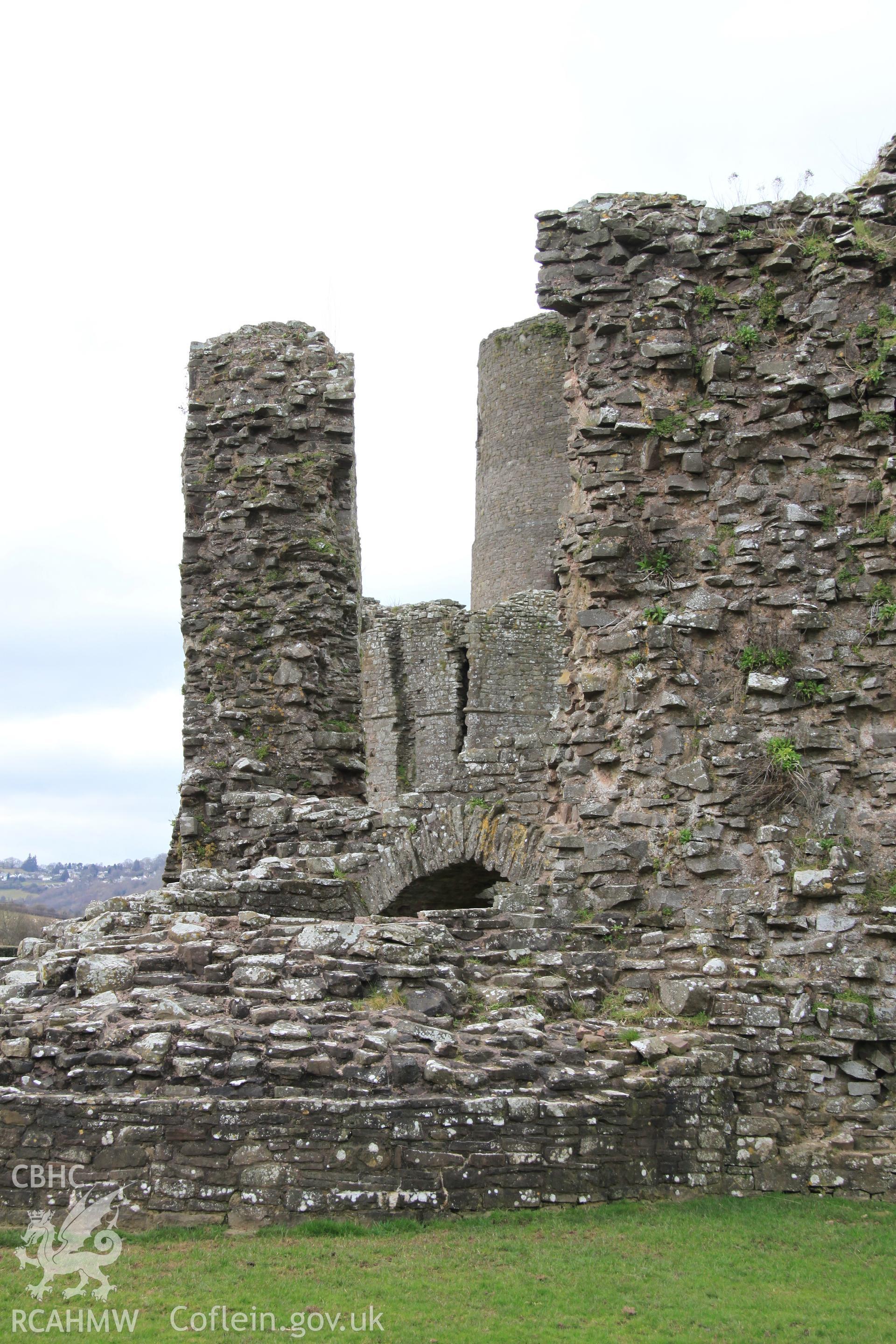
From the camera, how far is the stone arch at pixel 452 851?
33.0 feet

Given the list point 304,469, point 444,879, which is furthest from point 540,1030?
point 304,469

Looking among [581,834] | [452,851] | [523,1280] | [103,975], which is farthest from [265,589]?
[523,1280]

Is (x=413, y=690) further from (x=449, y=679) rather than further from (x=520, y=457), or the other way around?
(x=520, y=457)

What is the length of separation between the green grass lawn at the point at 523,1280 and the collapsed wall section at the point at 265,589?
17.9 ft

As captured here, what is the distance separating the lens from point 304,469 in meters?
12.3

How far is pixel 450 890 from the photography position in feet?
37.0

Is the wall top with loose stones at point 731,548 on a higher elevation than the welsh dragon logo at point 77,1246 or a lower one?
higher

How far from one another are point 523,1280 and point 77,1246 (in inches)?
80.3

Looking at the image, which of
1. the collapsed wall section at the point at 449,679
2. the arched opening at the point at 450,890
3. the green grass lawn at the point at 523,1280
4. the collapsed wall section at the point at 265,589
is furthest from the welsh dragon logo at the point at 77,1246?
the collapsed wall section at the point at 449,679

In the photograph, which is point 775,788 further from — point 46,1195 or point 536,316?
point 536,316

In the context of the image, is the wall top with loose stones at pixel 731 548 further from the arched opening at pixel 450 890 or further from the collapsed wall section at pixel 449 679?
the collapsed wall section at pixel 449 679

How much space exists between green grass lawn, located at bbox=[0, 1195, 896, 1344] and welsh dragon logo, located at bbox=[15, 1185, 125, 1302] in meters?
0.05

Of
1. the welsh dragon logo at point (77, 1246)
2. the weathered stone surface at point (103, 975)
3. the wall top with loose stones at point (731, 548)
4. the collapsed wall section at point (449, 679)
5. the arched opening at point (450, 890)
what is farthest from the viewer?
the collapsed wall section at point (449, 679)

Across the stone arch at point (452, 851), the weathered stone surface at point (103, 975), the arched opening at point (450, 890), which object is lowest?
the weathered stone surface at point (103, 975)
